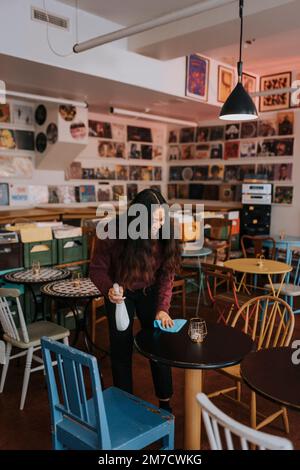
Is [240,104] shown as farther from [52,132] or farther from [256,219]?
[256,219]

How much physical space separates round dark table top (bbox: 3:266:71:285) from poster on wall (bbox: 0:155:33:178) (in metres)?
2.19

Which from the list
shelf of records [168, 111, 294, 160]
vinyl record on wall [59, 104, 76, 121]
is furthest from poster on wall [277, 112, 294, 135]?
vinyl record on wall [59, 104, 76, 121]

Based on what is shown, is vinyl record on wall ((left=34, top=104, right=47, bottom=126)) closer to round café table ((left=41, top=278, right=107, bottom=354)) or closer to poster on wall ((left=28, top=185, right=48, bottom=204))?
poster on wall ((left=28, top=185, right=48, bottom=204))

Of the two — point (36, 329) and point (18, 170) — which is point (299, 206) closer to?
point (18, 170)

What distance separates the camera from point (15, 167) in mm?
5727

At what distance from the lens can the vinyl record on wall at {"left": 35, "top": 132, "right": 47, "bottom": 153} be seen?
5.69 metres

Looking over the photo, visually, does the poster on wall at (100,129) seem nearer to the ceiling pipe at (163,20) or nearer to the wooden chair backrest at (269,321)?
the ceiling pipe at (163,20)

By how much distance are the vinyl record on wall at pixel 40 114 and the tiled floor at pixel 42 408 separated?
338 centimetres

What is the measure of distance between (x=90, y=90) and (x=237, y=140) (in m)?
3.05

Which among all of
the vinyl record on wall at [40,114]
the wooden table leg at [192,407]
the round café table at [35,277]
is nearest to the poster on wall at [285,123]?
the vinyl record on wall at [40,114]

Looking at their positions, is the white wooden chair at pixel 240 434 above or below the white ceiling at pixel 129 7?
below

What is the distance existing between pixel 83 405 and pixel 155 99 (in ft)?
14.5

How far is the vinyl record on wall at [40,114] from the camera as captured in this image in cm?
564

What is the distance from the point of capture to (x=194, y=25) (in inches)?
159
